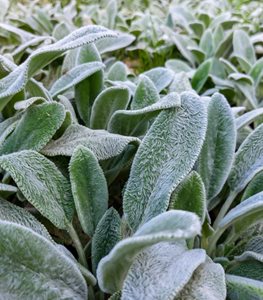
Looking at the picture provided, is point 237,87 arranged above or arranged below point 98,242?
below

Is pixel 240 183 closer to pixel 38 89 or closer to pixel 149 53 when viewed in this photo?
pixel 38 89

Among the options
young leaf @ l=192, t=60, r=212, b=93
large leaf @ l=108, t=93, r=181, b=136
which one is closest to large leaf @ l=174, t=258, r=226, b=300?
large leaf @ l=108, t=93, r=181, b=136

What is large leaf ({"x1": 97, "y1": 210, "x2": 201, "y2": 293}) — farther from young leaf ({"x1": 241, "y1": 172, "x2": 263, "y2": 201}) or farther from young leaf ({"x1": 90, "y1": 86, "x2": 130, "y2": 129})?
young leaf ({"x1": 90, "y1": 86, "x2": 130, "y2": 129})

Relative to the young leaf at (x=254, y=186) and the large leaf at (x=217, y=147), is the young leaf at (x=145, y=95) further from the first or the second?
the young leaf at (x=254, y=186)

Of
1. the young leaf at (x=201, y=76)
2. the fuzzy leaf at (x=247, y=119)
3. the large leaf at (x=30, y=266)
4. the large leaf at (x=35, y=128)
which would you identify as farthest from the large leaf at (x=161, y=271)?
the young leaf at (x=201, y=76)

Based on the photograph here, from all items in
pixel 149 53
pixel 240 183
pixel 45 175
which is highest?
pixel 45 175

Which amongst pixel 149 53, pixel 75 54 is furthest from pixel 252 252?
pixel 149 53

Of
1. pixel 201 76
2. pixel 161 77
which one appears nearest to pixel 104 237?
pixel 161 77

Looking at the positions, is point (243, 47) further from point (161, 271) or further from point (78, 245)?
point (161, 271)
